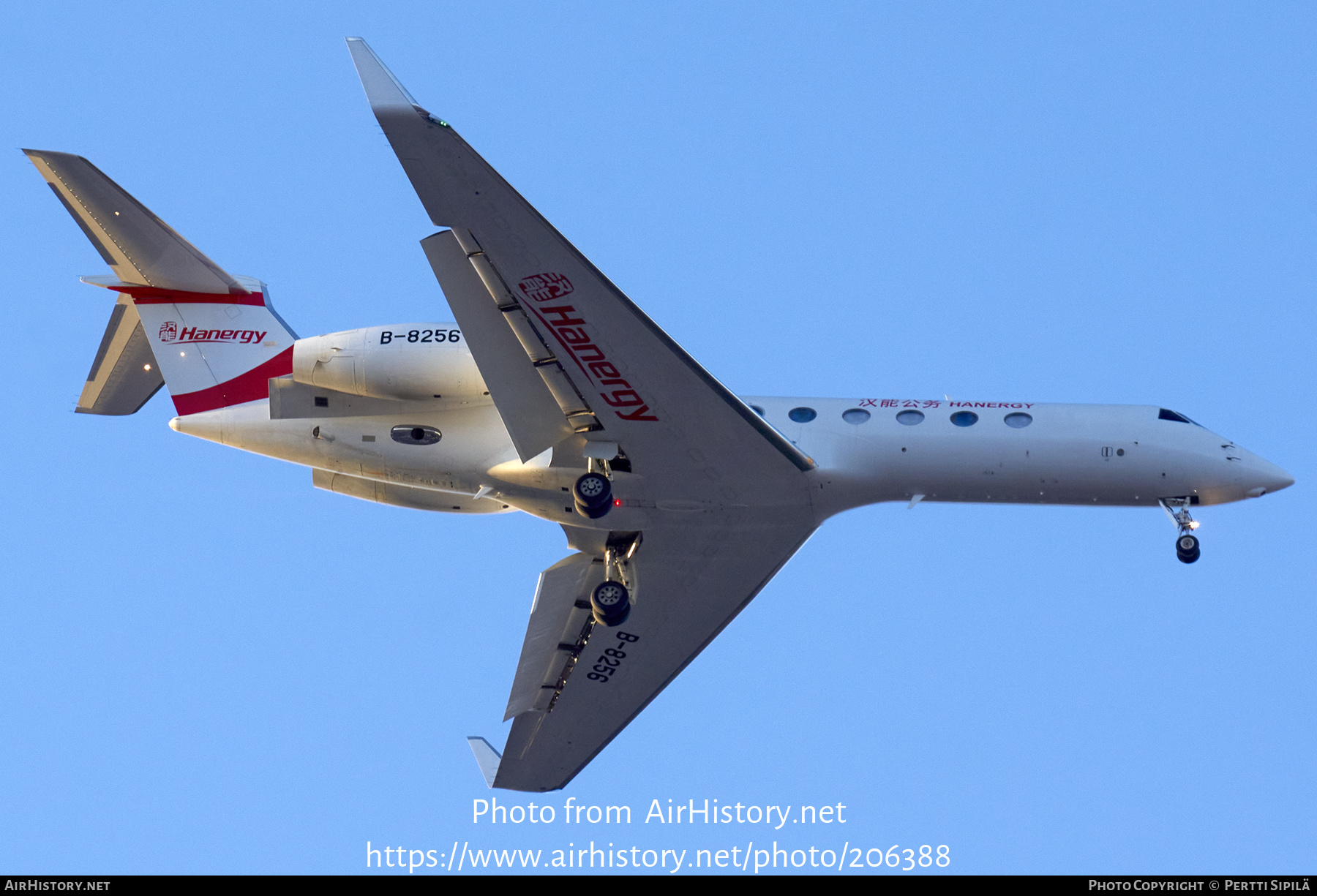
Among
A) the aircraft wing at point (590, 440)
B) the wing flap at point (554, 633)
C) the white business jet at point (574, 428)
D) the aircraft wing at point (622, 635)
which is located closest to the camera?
the aircraft wing at point (590, 440)

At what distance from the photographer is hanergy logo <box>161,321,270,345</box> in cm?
2238

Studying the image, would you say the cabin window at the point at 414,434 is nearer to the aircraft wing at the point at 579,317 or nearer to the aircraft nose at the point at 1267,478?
the aircraft wing at the point at 579,317

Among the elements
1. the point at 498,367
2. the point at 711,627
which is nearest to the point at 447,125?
the point at 498,367

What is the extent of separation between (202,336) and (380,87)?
307 inches

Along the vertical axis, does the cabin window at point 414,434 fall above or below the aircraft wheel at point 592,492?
above

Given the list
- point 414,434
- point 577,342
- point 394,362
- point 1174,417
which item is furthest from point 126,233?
point 1174,417

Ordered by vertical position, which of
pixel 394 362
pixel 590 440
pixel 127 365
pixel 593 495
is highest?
pixel 127 365

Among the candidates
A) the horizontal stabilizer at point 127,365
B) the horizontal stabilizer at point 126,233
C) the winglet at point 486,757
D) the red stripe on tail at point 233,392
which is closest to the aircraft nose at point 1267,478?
the winglet at point 486,757

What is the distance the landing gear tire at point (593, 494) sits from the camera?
63.8ft

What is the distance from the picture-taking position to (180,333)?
22.4 meters

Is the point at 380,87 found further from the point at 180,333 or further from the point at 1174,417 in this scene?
the point at 1174,417

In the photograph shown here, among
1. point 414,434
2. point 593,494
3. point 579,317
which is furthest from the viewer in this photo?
point 414,434

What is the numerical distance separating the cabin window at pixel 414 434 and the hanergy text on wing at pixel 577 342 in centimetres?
282

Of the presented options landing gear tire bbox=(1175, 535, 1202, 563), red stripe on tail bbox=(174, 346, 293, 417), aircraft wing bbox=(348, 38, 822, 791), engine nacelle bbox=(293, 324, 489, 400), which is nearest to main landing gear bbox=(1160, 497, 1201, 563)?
landing gear tire bbox=(1175, 535, 1202, 563)
